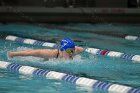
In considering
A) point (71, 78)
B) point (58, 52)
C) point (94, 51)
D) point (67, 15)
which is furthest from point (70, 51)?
point (67, 15)

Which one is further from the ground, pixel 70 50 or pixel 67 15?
pixel 70 50

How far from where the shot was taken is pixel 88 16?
16.6 meters

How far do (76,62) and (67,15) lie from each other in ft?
25.9

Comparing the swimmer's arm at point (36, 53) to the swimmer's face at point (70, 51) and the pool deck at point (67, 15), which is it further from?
the pool deck at point (67, 15)

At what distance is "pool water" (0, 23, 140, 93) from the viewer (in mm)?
6474

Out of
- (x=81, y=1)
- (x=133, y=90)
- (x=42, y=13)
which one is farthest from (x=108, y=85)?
(x=81, y=1)

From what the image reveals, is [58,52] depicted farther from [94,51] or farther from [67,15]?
[67,15]

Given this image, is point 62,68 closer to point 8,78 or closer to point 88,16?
point 8,78

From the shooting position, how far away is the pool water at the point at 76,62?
6474 mm

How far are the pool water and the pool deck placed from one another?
0.81 m

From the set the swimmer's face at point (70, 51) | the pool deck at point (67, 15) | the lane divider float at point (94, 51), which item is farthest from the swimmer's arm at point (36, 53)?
the pool deck at point (67, 15)

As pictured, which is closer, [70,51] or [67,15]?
[70,51]

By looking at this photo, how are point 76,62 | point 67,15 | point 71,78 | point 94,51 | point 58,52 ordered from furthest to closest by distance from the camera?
point 67,15, point 94,51, point 76,62, point 58,52, point 71,78

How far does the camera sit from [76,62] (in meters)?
8.37
